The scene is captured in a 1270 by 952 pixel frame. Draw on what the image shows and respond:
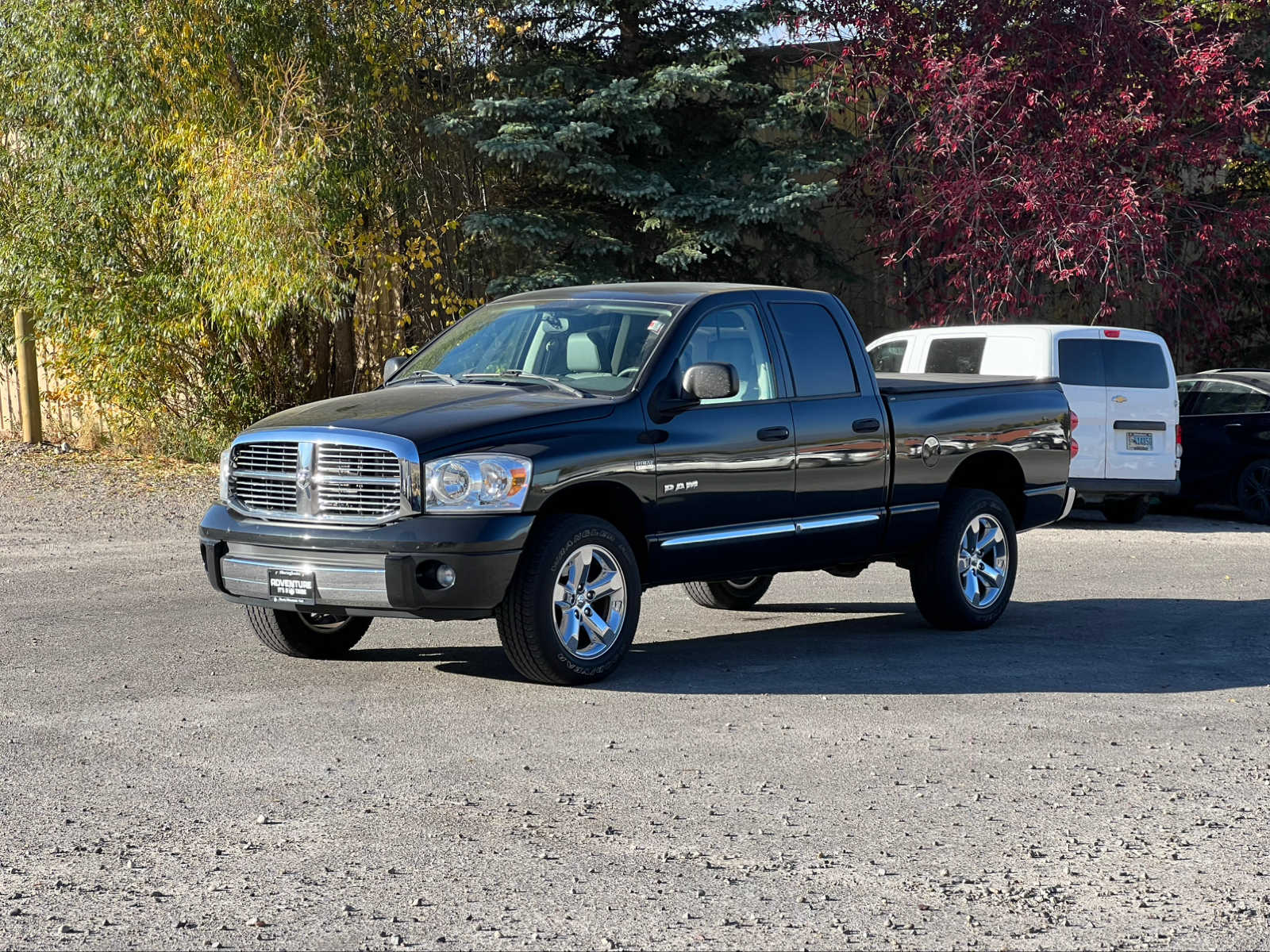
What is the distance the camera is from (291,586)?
26.2ft

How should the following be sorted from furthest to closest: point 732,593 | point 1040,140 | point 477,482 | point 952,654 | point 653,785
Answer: point 1040,140, point 732,593, point 952,654, point 477,482, point 653,785

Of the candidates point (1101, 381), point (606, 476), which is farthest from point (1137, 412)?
point (606, 476)

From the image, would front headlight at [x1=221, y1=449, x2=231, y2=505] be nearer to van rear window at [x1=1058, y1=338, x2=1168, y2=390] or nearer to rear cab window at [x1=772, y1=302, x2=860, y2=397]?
rear cab window at [x1=772, y1=302, x2=860, y2=397]

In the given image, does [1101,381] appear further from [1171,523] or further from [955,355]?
[1171,523]

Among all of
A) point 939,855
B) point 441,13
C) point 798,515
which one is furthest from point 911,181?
point 939,855

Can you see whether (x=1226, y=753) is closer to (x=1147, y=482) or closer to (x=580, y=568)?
(x=580, y=568)

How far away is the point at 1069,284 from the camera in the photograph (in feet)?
65.8

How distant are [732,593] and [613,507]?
2.86 meters

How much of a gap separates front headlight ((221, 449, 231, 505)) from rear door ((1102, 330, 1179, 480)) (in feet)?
30.8

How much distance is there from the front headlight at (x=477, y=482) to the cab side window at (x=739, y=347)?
1489mm

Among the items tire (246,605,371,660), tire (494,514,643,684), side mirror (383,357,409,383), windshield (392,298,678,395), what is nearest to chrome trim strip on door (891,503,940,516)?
windshield (392,298,678,395)

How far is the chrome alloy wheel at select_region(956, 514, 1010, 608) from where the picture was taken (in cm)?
1037

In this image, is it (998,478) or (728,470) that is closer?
(728,470)

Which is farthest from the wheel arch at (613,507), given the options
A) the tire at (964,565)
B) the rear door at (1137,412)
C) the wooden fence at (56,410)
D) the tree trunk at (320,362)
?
the wooden fence at (56,410)
